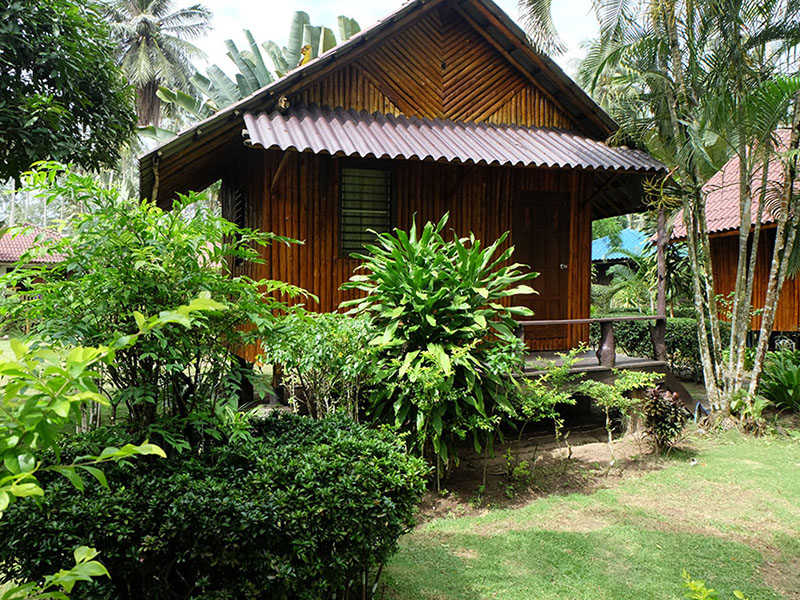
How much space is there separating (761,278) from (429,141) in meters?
10.3

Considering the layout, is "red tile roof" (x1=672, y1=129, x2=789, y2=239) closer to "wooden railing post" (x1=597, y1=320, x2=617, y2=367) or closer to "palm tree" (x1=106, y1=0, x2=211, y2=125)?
"wooden railing post" (x1=597, y1=320, x2=617, y2=367)

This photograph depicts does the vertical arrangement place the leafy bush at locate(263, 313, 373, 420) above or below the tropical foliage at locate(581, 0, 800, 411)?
below

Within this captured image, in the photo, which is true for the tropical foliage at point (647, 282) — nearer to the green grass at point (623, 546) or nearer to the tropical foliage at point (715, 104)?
the tropical foliage at point (715, 104)

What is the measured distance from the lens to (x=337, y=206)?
309 inches

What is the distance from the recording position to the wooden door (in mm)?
8766

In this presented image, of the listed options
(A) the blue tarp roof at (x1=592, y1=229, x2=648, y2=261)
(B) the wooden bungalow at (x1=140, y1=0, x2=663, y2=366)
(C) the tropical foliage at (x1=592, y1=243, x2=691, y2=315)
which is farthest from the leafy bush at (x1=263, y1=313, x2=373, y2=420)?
(A) the blue tarp roof at (x1=592, y1=229, x2=648, y2=261)

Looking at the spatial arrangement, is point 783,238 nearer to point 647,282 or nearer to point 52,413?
point 52,413

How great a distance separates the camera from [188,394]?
338cm

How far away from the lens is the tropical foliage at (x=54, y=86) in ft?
20.7

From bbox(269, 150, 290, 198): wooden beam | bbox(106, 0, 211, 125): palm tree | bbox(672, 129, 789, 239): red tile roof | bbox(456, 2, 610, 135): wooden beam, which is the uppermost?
bbox(106, 0, 211, 125): palm tree

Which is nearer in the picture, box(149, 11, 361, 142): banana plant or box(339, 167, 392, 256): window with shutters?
box(339, 167, 392, 256): window with shutters

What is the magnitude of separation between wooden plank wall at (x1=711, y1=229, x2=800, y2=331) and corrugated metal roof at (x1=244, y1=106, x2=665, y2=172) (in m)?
6.91

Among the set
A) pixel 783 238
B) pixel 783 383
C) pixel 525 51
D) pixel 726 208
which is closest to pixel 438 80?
pixel 525 51

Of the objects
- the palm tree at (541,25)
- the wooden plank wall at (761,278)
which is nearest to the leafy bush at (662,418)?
the palm tree at (541,25)
